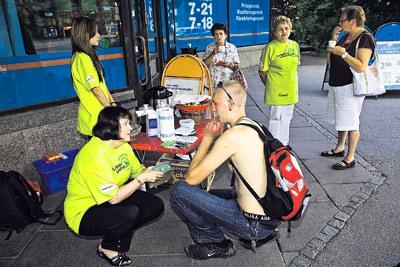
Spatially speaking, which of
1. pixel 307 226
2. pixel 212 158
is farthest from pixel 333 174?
pixel 212 158

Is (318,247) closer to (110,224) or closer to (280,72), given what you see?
(110,224)

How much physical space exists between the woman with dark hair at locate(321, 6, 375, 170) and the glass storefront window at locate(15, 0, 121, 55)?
139 inches

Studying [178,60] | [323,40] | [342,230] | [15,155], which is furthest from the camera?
[323,40]

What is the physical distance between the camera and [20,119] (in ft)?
14.8

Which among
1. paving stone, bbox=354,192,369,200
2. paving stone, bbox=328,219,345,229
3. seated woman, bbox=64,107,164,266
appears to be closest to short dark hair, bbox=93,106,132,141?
seated woman, bbox=64,107,164,266

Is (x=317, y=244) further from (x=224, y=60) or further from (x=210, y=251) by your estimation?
(x=224, y=60)

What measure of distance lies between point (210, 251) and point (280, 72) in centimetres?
268

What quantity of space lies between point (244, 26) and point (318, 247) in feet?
35.7

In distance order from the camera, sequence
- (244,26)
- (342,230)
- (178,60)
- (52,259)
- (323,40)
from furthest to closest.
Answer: (323,40), (244,26), (178,60), (342,230), (52,259)

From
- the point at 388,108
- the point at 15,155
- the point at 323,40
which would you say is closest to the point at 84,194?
the point at 15,155

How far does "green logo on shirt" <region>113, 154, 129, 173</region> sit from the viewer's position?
2.93m

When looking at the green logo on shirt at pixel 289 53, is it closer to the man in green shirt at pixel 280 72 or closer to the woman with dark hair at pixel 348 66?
the man in green shirt at pixel 280 72

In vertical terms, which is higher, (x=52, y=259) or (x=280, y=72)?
(x=280, y=72)

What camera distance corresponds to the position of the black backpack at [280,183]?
2436 mm
